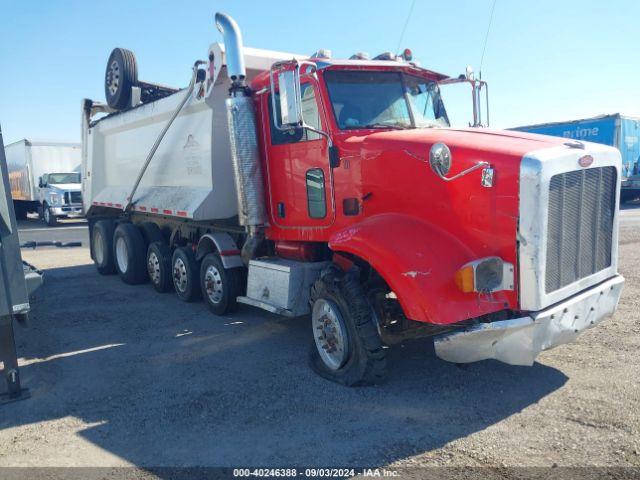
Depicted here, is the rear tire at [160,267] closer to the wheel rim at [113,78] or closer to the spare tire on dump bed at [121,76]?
the spare tire on dump bed at [121,76]

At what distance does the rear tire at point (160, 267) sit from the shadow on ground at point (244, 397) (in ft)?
6.20

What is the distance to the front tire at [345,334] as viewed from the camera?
14.9 ft

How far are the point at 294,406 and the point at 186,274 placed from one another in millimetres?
3983

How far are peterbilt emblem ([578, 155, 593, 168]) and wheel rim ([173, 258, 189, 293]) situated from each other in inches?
215

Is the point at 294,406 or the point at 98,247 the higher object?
the point at 98,247

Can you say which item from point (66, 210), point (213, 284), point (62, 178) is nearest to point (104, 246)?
point (213, 284)

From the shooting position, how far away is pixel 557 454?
349cm

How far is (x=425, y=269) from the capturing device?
401 centimetres

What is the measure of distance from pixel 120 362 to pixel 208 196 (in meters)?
2.36

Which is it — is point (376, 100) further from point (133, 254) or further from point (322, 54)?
point (133, 254)

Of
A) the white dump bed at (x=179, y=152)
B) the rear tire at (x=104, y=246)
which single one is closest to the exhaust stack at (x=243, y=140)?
the white dump bed at (x=179, y=152)

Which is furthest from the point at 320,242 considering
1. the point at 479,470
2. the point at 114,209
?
the point at 114,209

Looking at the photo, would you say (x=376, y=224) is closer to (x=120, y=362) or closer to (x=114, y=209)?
(x=120, y=362)

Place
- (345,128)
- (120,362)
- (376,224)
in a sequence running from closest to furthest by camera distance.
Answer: (376,224) → (345,128) → (120,362)
